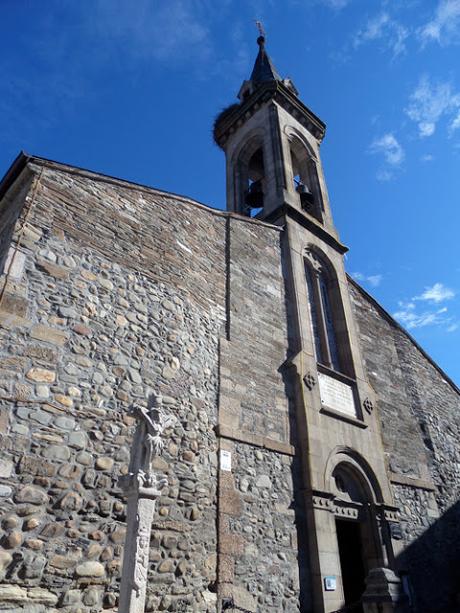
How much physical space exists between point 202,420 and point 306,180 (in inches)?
372

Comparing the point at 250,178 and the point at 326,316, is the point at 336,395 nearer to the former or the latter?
the point at 326,316

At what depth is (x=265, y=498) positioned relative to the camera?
6.89 metres

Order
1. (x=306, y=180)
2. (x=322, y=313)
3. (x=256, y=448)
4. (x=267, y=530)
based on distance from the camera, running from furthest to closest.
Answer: (x=306, y=180) < (x=322, y=313) < (x=256, y=448) < (x=267, y=530)

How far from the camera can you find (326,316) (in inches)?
434

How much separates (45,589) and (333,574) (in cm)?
438

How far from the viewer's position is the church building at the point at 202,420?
4988 millimetres

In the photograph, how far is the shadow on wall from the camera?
851cm

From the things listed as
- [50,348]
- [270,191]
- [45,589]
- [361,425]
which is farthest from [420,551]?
[270,191]

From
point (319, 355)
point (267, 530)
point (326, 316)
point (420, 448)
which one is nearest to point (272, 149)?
point (326, 316)

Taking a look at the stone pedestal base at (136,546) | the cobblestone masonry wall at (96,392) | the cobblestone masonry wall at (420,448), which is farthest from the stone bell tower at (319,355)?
the stone pedestal base at (136,546)

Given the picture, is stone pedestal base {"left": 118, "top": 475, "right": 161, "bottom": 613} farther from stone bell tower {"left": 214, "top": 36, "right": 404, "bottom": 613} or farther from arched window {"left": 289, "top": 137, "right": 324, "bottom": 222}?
arched window {"left": 289, "top": 137, "right": 324, "bottom": 222}

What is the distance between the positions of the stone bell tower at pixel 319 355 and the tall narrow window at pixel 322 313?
0.09ft

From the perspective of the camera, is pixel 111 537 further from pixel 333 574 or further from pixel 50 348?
pixel 333 574

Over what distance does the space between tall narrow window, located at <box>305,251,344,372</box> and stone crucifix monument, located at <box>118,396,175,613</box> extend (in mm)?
5961
